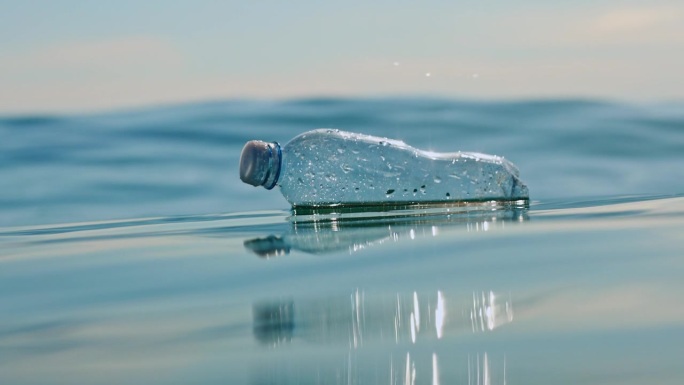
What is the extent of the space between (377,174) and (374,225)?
2.15 feet

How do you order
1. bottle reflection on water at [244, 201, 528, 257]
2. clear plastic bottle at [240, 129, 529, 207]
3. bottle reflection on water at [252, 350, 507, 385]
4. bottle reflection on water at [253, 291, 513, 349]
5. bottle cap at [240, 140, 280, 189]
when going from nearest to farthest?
bottle reflection on water at [252, 350, 507, 385]
bottle reflection on water at [253, 291, 513, 349]
bottle reflection on water at [244, 201, 528, 257]
bottle cap at [240, 140, 280, 189]
clear plastic bottle at [240, 129, 529, 207]

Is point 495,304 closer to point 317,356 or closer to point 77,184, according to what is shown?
point 317,356

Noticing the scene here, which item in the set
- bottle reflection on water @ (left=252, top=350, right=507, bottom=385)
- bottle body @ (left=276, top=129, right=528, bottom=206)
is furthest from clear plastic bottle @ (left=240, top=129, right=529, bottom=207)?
bottle reflection on water @ (left=252, top=350, right=507, bottom=385)

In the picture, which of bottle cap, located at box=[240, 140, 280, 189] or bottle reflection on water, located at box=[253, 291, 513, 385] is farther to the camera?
bottle cap, located at box=[240, 140, 280, 189]

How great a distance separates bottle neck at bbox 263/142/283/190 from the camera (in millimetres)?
2533

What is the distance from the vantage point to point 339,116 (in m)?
7.01

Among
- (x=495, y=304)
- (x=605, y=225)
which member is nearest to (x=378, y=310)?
(x=495, y=304)

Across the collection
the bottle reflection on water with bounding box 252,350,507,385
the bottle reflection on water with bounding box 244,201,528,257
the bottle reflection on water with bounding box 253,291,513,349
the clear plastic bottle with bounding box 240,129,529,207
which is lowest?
the bottle reflection on water with bounding box 252,350,507,385

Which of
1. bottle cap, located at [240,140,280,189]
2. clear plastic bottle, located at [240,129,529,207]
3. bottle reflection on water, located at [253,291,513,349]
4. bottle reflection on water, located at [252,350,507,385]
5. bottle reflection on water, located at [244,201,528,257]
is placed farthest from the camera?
clear plastic bottle, located at [240,129,529,207]

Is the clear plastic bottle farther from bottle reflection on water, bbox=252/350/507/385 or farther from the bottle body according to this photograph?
bottle reflection on water, bbox=252/350/507/385

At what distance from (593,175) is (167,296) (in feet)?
13.3

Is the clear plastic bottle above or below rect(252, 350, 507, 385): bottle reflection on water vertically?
above

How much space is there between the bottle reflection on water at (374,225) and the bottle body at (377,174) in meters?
0.05

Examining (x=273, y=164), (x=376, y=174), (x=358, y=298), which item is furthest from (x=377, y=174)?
(x=358, y=298)
